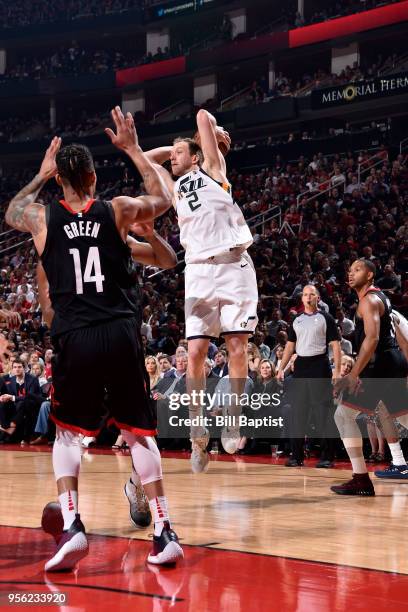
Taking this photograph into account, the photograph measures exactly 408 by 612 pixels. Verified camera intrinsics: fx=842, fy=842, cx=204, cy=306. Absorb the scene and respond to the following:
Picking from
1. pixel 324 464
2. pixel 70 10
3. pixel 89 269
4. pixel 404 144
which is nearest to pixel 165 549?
pixel 89 269

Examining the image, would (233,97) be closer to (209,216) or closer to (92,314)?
(209,216)

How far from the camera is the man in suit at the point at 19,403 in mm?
13648

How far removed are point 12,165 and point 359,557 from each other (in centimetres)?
3347

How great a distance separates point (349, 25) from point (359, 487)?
75.1 ft

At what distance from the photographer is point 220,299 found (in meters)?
6.16

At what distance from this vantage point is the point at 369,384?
7.63 meters

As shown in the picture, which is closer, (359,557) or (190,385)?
(359,557)

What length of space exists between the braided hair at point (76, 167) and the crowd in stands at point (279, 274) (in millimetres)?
5974

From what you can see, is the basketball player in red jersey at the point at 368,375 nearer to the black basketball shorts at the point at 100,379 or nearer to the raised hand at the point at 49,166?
the black basketball shorts at the point at 100,379

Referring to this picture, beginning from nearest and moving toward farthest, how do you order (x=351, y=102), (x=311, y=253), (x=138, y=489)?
(x=138, y=489) < (x=311, y=253) < (x=351, y=102)

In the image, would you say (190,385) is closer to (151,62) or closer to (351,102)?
(351,102)

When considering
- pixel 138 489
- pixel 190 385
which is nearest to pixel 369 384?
pixel 190 385

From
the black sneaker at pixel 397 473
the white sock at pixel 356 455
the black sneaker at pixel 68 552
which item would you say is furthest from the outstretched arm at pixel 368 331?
the black sneaker at pixel 68 552

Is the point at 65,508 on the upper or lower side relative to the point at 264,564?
upper
